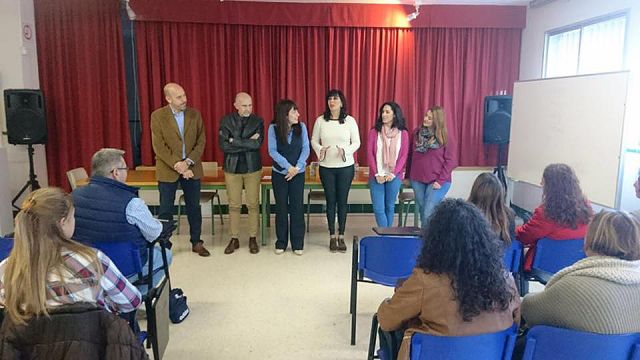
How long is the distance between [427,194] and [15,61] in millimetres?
4478

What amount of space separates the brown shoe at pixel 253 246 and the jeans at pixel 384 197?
3.76 ft

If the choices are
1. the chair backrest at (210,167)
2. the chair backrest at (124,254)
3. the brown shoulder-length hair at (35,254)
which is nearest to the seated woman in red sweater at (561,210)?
the chair backrest at (124,254)

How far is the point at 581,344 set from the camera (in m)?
1.49

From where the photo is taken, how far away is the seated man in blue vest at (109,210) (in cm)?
242

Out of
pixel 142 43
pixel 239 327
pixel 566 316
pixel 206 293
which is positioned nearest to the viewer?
pixel 566 316

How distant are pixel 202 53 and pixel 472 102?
3.28 meters

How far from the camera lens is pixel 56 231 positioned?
1.50 metres

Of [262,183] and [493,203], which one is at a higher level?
[493,203]

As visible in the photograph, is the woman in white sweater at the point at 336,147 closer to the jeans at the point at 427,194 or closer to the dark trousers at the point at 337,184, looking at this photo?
the dark trousers at the point at 337,184

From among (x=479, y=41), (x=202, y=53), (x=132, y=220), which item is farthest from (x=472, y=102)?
(x=132, y=220)

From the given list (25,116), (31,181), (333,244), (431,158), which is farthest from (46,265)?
(31,181)

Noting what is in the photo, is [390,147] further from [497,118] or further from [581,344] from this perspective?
[581,344]

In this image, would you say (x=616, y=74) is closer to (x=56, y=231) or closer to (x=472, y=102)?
(x=472, y=102)

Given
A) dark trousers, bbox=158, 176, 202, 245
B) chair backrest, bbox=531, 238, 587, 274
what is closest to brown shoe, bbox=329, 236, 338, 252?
dark trousers, bbox=158, 176, 202, 245
